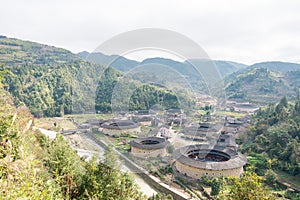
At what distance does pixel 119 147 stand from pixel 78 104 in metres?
16.3

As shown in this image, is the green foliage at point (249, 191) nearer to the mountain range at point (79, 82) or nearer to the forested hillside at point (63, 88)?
the mountain range at point (79, 82)

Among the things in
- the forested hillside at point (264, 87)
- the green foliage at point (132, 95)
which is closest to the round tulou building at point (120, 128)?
the green foliage at point (132, 95)

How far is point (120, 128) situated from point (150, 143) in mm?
4834

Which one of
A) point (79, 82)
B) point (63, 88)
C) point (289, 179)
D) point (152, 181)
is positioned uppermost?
point (79, 82)

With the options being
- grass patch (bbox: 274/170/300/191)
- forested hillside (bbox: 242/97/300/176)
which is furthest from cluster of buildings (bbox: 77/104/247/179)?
grass patch (bbox: 274/170/300/191)

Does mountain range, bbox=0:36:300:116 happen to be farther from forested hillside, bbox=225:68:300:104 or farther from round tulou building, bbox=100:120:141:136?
round tulou building, bbox=100:120:141:136

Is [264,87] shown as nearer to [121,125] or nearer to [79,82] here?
[79,82]

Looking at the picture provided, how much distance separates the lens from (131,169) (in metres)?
11.6

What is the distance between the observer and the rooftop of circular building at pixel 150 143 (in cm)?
1274

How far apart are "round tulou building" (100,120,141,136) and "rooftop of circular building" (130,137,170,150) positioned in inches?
162

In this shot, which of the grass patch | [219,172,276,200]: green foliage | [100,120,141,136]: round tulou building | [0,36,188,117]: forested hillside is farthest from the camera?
[0,36,188,117]: forested hillside

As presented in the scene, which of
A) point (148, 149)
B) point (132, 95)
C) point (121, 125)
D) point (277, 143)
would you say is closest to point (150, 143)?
point (148, 149)

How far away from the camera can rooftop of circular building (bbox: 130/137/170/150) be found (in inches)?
502

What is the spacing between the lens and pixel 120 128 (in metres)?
18.1
